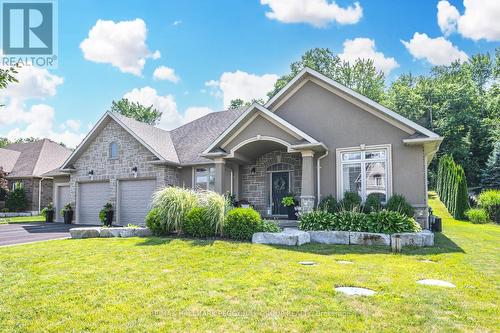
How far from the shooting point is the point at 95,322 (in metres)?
4.11

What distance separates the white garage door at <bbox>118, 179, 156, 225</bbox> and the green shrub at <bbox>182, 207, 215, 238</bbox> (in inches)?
253

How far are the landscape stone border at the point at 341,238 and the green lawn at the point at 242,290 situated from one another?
0.48 meters

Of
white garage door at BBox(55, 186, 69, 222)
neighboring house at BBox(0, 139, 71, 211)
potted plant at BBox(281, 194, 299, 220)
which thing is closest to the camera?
potted plant at BBox(281, 194, 299, 220)

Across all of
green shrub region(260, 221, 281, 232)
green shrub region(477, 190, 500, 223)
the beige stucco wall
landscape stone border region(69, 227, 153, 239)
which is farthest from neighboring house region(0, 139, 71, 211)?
green shrub region(477, 190, 500, 223)

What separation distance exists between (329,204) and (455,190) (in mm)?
11761

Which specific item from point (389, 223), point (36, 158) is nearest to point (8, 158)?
point (36, 158)

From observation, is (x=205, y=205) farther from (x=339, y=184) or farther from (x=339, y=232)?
(x=339, y=184)

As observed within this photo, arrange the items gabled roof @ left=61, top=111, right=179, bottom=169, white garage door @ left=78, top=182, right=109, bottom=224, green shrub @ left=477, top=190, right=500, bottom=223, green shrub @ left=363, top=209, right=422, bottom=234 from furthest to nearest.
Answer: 1. green shrub @ left=477, top=190, right=500, bottom=223
2. white garage door @ left=78, top=182, right=109, bottom=224
3. gabled roof @ left=61, top=111, right=179, bottom=169
4. green shrub @ left=363, top=209, right=422, bottom=234

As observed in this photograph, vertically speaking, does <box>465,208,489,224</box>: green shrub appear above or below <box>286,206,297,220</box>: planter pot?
below

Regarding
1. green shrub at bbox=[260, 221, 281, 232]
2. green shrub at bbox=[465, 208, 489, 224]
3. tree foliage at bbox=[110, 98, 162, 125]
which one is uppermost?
tree foliage at bbox=[110, 98, 162, 125]

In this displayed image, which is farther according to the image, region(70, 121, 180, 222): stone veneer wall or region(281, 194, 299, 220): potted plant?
region(70, 121, 180, 222): stone veneer wall

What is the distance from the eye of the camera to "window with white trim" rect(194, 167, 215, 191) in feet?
53.2

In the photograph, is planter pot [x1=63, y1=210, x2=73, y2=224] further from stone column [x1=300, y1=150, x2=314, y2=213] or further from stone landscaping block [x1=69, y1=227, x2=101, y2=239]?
stone column [x1=300, y1=150, x2=314, y2=213]

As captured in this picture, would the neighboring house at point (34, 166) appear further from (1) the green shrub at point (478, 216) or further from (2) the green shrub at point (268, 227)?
(1) the green shrub at point (478, 216)
